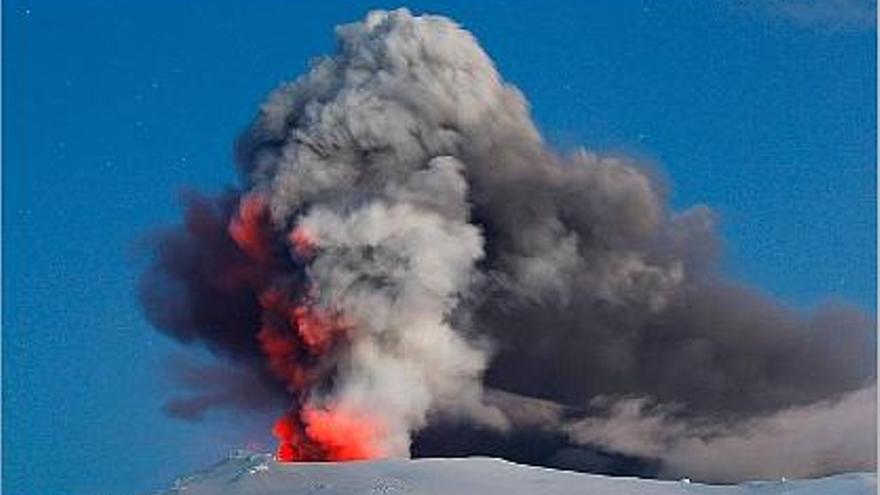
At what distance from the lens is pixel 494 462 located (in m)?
80.6

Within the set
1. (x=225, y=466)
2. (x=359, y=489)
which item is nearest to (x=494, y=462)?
(x=359, y=489)

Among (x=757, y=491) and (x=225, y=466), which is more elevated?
(x=225, y=466)

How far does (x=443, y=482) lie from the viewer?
75.1 metres

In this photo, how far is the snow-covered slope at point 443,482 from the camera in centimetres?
7350

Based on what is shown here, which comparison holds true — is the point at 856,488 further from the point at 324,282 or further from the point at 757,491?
the point at 324,282

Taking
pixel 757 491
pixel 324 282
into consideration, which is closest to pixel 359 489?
pixel 757 491

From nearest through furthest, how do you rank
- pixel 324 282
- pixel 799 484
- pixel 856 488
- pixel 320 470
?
pixel 856 488 → pixel 799 484 → pixel 320 470 → pixel 324 282

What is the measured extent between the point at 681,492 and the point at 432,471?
12.6m

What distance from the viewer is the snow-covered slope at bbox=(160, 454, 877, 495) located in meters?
73.5

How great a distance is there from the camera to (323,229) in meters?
121

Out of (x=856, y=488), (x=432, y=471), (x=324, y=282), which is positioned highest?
(x=324, y=282)

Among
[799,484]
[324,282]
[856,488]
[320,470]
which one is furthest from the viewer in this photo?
[324,282]

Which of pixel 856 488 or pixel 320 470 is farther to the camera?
pixel 320 470

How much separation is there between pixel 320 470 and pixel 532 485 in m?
11.7
